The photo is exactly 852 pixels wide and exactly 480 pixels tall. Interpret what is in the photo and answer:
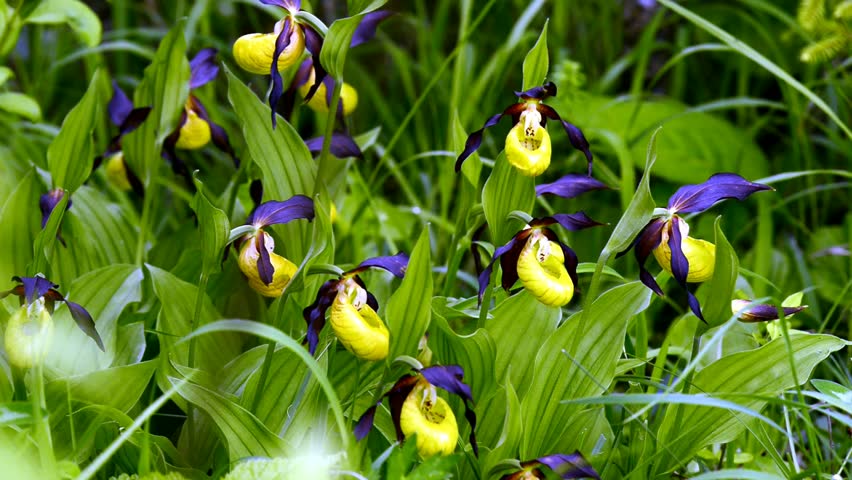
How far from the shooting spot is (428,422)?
2.96 feet

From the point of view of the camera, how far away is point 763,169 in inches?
91.4

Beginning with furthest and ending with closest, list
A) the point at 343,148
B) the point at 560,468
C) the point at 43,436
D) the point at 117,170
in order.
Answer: the point at 117,170 → the point at 343,148 → the point at 560,468 → the point at 43,436

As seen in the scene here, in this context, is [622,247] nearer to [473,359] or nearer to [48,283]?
[473,359]

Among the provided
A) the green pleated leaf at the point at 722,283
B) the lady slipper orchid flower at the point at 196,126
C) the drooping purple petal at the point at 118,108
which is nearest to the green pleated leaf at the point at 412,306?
the green pleated leaf at the point at 722,283

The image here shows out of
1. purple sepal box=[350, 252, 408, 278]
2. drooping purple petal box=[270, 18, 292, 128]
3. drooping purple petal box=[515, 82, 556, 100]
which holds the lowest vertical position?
purple sepal box=[350, 252, 408, 278]

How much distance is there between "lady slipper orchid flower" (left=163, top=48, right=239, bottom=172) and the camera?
1387mm

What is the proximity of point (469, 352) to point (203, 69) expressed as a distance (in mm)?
695

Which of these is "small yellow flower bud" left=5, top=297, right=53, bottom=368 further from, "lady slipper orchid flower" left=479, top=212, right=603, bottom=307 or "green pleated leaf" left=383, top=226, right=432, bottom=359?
"lady slipper orchid flower" left=479, top=212, right=603, bottom=307

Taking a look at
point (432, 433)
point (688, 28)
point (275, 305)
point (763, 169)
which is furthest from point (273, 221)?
point (688, 28)

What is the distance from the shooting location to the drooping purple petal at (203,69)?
1362 mm

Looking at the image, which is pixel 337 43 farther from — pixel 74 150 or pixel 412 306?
pixel 74 150

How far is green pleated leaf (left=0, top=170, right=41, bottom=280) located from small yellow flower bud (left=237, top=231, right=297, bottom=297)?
1.44ft

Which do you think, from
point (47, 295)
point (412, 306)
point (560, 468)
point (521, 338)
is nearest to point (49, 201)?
point (47, 295)

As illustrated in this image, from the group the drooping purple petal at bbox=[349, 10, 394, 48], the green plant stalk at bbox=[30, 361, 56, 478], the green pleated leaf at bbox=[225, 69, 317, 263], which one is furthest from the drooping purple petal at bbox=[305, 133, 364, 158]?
the green plant stalk at bbox=[30, 361, 56, 478]
